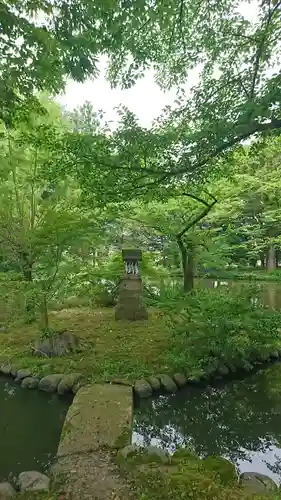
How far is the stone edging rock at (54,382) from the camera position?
4.31 m

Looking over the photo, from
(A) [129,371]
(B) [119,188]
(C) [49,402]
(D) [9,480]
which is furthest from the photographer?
(A) [129,371]

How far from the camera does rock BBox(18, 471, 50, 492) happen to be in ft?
7.81

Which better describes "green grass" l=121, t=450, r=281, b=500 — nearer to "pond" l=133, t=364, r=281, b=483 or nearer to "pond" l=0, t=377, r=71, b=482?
"pond" l=133, t=364, r=281, b=483

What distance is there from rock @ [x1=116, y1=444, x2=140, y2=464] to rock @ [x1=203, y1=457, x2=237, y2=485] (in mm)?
574

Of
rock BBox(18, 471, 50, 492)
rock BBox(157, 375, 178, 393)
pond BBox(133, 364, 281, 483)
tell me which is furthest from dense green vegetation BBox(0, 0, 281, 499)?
rock BBox(18, 471, 50, 492)

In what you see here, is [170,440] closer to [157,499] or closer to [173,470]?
[173,470]

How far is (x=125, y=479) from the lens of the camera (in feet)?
7.99

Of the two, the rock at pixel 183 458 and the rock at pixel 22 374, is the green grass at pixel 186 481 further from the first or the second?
the rock at pixel 22 374

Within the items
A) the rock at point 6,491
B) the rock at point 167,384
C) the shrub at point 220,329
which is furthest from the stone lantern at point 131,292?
the rock at point 6,491

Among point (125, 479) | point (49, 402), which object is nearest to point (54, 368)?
point (49, 402)

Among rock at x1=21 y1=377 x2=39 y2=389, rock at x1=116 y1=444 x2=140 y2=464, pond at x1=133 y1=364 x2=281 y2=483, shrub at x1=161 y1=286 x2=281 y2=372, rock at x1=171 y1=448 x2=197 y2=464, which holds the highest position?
shrub at x1=161 y1=286 x2=281 y2=372

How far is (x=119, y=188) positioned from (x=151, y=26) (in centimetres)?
171

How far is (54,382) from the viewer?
14.5 ft

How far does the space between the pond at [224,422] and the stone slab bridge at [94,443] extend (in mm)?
355
